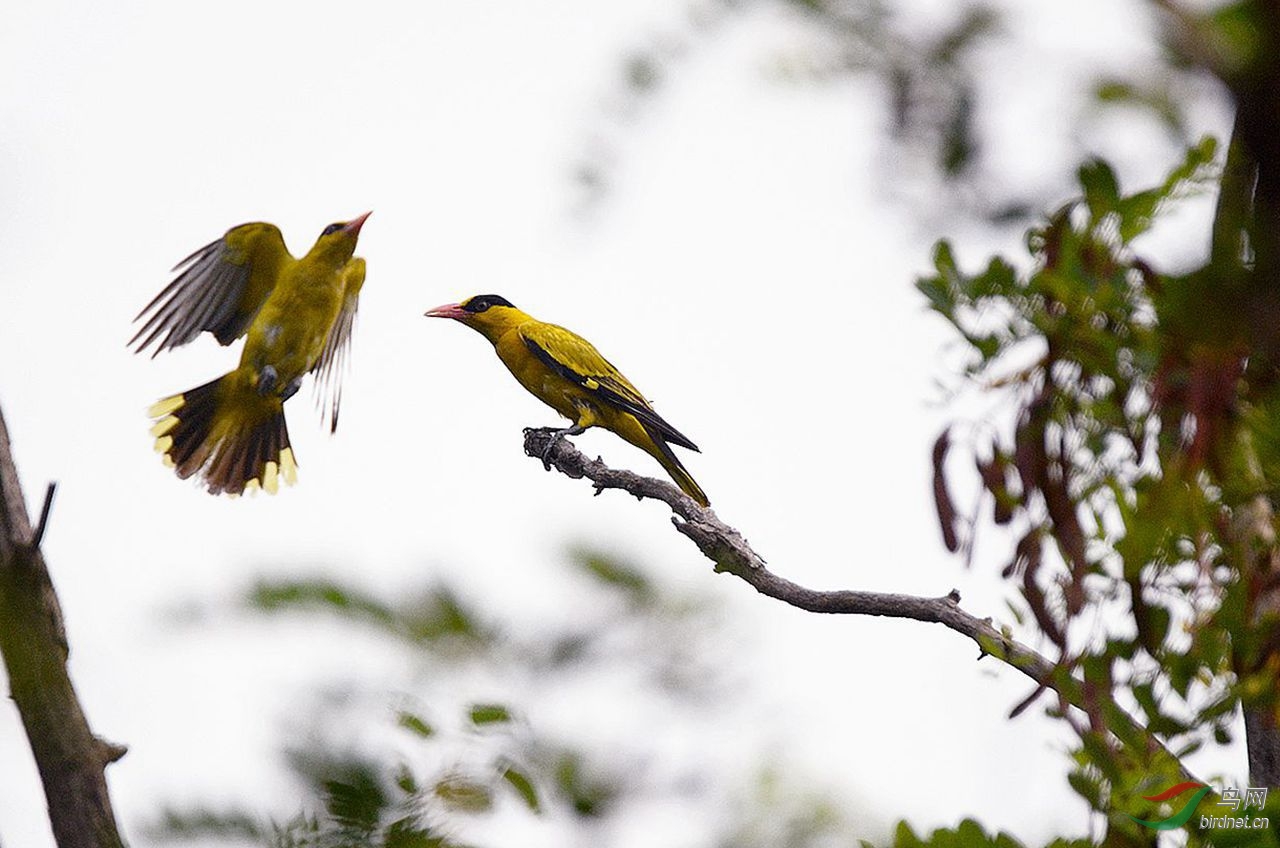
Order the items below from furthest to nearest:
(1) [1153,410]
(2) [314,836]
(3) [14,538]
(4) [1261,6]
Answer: (3) [14,538]
(1) [1153,410]
(2) [314,836]
(4) [1261,6]

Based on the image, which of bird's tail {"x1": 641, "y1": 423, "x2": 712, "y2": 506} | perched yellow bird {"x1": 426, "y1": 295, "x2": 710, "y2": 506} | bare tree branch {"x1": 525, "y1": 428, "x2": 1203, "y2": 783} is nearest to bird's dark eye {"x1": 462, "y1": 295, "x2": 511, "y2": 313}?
perched yellow bird {"x1": 426, "y1": 295, "x2": 710, "y2": 506}

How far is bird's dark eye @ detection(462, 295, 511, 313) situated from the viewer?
243 inches

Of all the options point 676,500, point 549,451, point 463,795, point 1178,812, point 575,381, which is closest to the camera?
point 463,795

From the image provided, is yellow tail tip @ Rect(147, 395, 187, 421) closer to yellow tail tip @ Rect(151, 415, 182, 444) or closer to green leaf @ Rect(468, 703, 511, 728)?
yellow tail tip @ Rect(151, 415, 182, 444)

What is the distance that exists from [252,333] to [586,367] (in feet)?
4.34

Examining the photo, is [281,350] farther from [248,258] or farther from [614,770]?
[614,770]

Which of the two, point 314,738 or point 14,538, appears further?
point 14,538

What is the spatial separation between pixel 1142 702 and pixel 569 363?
4292 millimetres

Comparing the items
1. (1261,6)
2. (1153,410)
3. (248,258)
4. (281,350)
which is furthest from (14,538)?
(248,258)

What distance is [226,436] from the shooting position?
5.62 m

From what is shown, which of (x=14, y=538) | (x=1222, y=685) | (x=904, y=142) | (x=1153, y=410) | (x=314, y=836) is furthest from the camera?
(x=1222, y=685)

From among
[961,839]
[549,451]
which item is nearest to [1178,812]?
[961,839]

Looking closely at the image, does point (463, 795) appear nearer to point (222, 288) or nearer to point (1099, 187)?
point (1099, 187)

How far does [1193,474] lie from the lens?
0.98m
